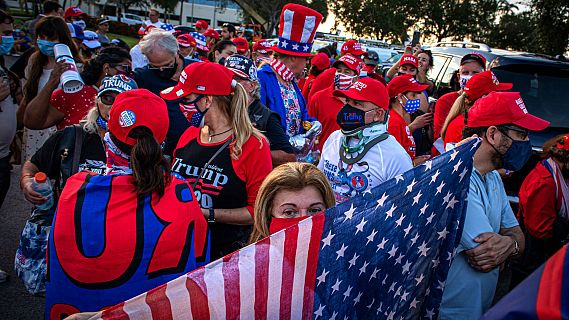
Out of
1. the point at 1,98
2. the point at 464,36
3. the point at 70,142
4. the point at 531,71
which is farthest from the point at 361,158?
the point at 464,36

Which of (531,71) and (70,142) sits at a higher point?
(531,71)

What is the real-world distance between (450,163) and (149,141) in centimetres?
154

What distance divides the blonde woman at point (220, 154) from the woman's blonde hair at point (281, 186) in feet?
1.78

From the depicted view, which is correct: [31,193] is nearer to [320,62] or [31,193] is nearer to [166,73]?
[166,73]

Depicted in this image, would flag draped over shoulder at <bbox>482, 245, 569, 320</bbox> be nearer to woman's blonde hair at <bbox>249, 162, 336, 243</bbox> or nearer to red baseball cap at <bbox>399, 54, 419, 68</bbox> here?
woman's blonde hair at <bbox>249, 162, 336, 243</bbox>

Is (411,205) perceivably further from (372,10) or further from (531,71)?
(372,10)

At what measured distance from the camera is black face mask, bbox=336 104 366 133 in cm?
327

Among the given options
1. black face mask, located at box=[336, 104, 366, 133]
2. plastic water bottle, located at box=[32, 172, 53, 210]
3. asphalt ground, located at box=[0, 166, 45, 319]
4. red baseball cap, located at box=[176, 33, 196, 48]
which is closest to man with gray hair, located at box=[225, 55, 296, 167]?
black face mask, located at box=[336, 104, 366, 133]

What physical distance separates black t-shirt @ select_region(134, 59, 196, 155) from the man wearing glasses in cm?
202

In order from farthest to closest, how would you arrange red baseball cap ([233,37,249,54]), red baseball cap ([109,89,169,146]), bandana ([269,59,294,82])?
red baseball cap ([233,37,249,54])
bandana ([269,59,294,82])
red baseball cap ([109,89,169,146])

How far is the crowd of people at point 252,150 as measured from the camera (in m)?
2.43

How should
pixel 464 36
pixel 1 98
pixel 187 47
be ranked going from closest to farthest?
pixel 1 98 → pixel 187 47 → pixel 464 36

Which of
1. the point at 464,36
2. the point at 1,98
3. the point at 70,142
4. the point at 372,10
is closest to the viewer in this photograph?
the point at 70,142

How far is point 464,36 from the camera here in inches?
1721
